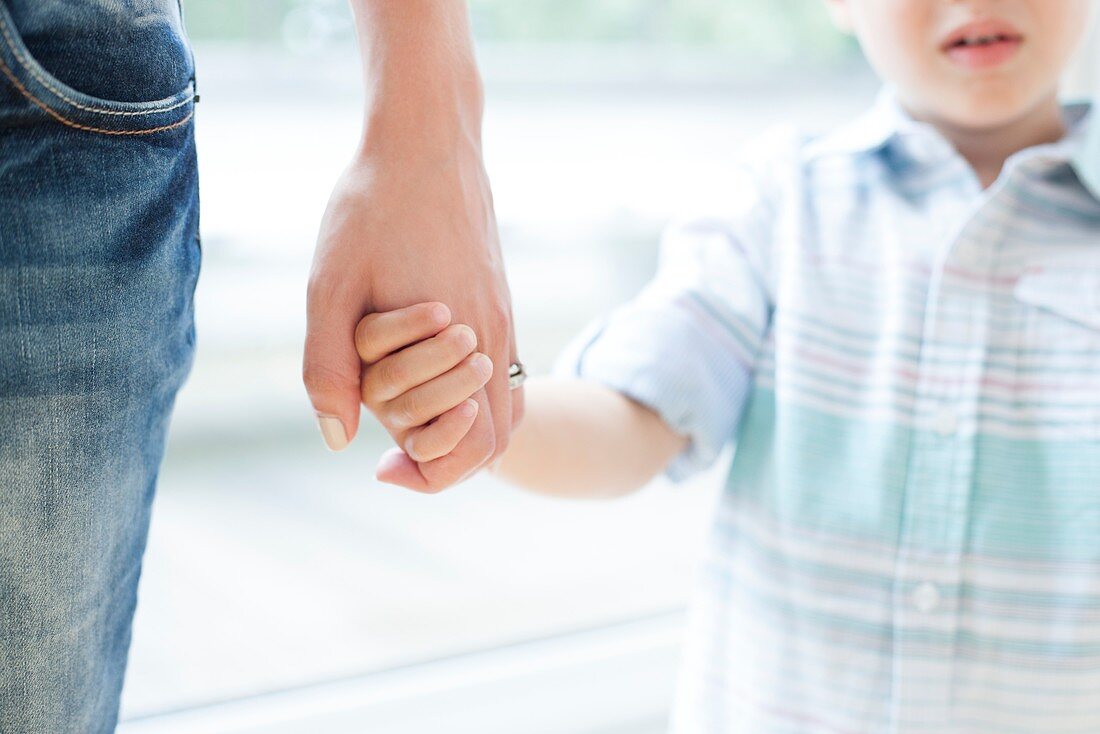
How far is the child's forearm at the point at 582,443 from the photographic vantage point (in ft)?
2.66

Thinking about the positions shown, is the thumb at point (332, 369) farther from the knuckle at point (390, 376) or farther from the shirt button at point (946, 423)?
the shirt button at point (946, 423)

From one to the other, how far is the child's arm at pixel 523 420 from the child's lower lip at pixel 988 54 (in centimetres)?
38

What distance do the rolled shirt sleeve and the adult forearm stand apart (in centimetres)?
30

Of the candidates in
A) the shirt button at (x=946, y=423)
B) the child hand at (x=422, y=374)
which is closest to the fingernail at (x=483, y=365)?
the child hand at (x=422, y=374)

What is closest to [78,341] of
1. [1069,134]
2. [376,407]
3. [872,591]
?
[376,407]

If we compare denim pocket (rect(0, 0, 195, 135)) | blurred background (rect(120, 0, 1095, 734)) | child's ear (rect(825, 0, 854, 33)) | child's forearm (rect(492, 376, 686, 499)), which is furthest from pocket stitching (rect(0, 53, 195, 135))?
child's ear (rect(825, 0, 854, 33))

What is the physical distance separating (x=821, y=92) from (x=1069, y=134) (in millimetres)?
758

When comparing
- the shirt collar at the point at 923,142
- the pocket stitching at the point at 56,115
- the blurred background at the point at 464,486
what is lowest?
the blurred background at the point at 464,486

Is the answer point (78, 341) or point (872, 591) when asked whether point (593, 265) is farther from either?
point (78, 341)

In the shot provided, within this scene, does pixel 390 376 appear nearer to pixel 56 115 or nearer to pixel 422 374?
pixel 422 374

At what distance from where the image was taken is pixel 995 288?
868 millimetres

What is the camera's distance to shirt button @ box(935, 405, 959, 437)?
84 centimetres

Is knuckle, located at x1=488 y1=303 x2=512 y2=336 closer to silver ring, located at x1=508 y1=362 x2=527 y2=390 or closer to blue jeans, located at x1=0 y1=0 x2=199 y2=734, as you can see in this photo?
silver ring, located at x1=508 y1=362 x2=527 y2=390

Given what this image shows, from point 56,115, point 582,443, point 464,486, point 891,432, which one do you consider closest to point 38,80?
point 56,115
